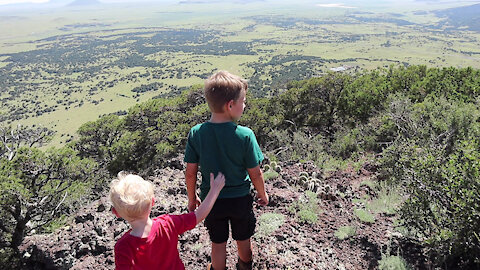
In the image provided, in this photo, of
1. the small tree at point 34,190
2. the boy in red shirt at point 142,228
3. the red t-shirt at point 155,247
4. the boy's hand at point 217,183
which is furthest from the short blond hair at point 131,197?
the small tree at point 34,190

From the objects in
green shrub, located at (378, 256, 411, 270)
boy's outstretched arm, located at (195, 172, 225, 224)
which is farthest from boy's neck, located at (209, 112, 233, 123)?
green shrub, located at (378, 256, 411, 270)

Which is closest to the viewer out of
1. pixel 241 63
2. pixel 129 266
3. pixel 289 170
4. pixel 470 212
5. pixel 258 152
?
pixel 129 266

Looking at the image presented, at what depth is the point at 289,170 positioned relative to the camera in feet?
A: 19.8

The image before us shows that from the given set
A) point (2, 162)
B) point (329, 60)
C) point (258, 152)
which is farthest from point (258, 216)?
point (329, 60)

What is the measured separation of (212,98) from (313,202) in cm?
289

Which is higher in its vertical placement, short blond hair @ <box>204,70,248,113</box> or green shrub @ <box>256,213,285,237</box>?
short blond hair @ <box>204,70,248,113</box>

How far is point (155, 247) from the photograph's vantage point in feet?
6.06

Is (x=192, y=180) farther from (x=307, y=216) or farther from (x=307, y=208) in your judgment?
(x=307, y=208)

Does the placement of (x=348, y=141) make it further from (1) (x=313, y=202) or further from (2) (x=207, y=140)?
(2) (x=207, y=140)

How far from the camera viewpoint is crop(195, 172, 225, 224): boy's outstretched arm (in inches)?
80.2

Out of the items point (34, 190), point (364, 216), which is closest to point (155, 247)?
point (364, 216)

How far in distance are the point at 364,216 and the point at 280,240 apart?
1307 millimetres

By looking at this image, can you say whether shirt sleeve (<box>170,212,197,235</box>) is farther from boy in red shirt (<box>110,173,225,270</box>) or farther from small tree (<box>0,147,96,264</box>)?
small tree (<box>0,147,96,264</box>)

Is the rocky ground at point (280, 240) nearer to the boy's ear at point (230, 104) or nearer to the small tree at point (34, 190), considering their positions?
the small tree at point (34, 190)
